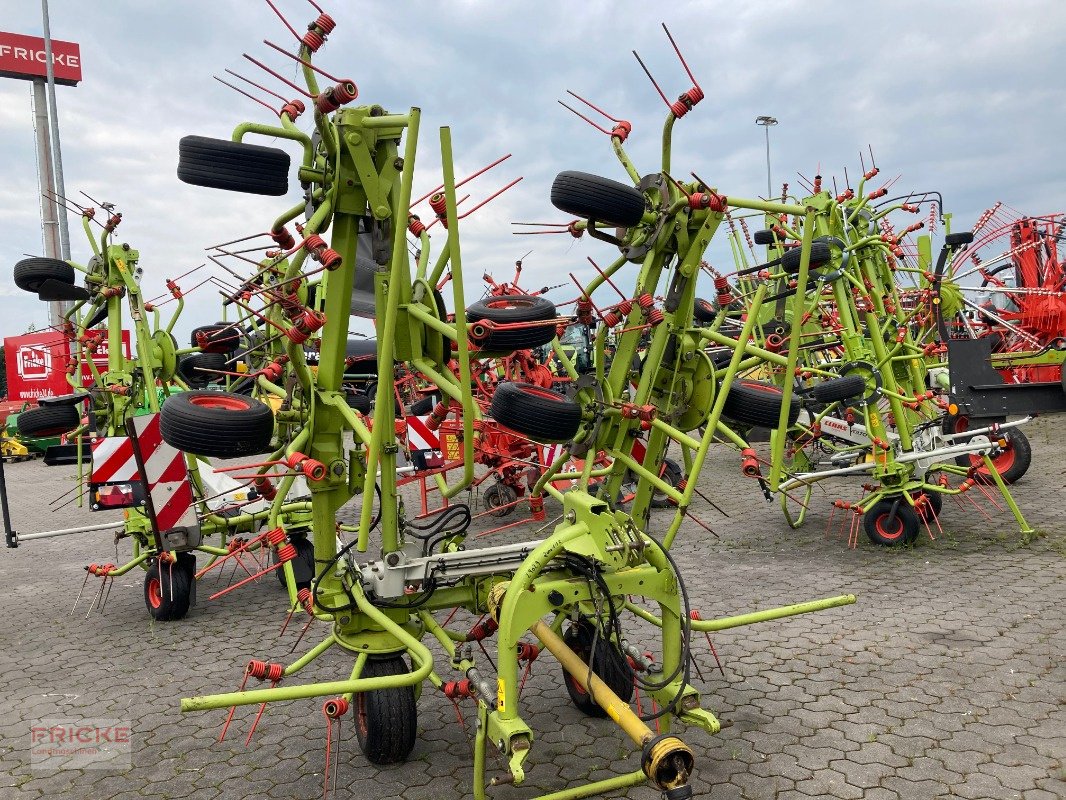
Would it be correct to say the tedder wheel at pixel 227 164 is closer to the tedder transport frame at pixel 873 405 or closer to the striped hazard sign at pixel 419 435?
the striped hazard sign at pixel 419 435

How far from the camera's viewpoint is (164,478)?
Result: 6.63 meters

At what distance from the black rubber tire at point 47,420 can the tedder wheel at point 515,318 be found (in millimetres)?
4651

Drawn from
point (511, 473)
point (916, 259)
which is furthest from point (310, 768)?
point (916, 259)

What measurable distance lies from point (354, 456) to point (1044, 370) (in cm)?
1063

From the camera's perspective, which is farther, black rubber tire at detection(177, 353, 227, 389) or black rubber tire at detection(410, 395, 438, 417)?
black rubber tire at detection(410, 395, 438, 417)

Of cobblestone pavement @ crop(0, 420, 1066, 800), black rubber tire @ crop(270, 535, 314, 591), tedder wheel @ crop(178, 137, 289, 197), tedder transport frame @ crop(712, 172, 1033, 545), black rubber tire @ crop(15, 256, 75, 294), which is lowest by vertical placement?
cobblestone pavement @ crop(0, 420, 1066, 800)

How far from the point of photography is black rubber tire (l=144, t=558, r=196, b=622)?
6633 mm

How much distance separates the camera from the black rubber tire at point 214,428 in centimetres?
390

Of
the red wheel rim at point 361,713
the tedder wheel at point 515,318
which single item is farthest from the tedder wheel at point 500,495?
the red wheel rim at point 361,713

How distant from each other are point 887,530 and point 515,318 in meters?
5.14

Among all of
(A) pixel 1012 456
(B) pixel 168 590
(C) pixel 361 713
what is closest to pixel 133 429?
(B) pixel 168 590

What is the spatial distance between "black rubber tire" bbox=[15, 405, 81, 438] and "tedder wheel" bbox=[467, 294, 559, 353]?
4651mm

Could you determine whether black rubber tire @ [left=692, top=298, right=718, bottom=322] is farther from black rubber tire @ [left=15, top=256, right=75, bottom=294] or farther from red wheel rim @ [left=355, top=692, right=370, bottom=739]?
black rubber tire @ [left=15, top=256, right=75, bottom=294]

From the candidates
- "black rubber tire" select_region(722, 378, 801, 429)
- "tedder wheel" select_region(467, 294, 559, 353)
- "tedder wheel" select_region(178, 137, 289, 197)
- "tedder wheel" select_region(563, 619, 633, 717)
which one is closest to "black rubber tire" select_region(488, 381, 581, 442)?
"tedder wheel" select_region(467, 294, 559, 353)
